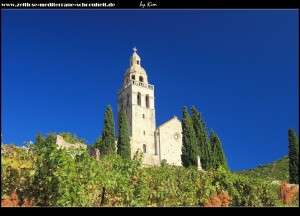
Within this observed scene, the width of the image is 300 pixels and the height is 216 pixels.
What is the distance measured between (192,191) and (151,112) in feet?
138

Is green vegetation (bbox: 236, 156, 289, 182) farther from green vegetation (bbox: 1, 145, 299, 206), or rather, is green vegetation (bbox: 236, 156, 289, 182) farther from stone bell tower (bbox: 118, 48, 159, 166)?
green vegetation (bbox: 1, 145, 299, 206)

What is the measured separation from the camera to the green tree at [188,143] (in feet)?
129

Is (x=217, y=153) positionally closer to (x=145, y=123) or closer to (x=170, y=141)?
(x=170, y=141)

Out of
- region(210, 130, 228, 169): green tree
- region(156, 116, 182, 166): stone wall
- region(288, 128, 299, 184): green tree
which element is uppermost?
region(156, 116, 182, 166): stone wall

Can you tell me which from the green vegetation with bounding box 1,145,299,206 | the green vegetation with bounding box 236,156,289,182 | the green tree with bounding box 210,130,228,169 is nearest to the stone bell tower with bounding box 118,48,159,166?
the green tree with bounding box 210,130,228,169

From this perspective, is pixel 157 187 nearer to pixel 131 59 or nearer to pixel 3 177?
pixel 3 177

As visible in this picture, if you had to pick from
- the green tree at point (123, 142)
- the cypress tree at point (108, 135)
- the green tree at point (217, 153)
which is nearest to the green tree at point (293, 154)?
the green tree at point (217, 153)

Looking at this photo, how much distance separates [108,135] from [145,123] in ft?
51.3

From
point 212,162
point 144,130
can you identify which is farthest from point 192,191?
point 144,130

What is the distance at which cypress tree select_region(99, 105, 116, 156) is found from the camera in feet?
128

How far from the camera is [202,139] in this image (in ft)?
136

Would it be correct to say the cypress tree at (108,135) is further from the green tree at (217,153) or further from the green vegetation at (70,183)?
the green vegetation at (70,183)
